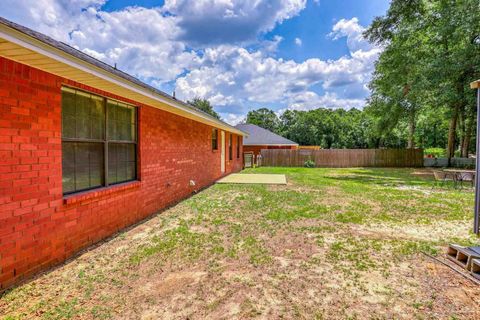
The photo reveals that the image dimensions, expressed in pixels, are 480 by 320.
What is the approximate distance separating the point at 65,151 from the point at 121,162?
1.31m

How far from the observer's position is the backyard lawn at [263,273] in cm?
239

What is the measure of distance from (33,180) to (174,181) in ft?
13.5

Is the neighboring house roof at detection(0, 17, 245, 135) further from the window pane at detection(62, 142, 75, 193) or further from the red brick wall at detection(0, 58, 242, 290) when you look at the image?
the window pane at detection(62, 142, 75, 193)

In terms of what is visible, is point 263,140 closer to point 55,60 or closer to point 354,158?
point 354,158

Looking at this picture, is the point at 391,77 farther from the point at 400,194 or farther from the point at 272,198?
the point at 272,198

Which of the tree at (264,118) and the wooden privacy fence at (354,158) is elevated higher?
the tree at (264,118)

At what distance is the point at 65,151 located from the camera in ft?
A: 11.4

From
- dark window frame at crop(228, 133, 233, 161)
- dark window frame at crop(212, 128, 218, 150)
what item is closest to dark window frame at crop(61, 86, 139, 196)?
dark window frame at crop(212, 128, 218, 150)

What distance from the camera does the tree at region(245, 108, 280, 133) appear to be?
62641 mm

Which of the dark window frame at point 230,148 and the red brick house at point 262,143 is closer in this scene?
the dark window frame at point 230,148

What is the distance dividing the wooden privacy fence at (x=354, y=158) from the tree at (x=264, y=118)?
135 feet

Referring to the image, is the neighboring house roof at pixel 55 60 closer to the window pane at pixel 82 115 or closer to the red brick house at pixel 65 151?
the red brick house at pixel 65 151

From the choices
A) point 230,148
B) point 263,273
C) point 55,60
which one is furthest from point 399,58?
point 55,60

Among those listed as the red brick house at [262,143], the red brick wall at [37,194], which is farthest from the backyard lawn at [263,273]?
the red brick house at [262,143]
